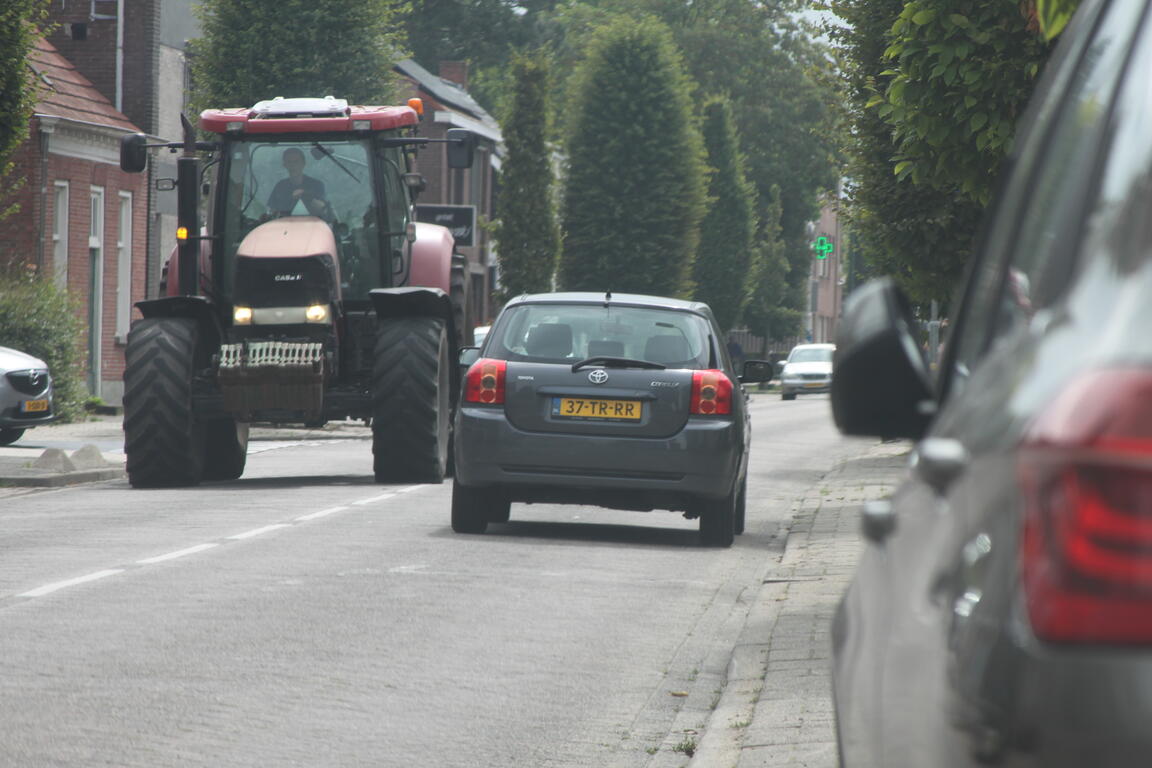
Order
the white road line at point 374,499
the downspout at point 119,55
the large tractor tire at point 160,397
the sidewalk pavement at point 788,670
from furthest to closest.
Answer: the downspout at point 119,55, the large tractor tire at point 160,397, the white road line at point 374,499, the sidewalk pavement at point 788,670

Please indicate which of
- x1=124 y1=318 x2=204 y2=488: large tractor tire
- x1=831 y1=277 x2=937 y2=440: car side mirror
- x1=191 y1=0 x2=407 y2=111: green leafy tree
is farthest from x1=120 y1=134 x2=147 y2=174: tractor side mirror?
x1=191 y1=0 x2=407 y2=111: green leafy tree

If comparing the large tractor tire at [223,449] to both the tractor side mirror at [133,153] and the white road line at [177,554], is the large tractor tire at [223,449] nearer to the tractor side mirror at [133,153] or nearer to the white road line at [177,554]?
the tractor side mirror at [133,153]

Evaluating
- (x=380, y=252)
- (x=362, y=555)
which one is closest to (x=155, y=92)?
(x=380, y=252)

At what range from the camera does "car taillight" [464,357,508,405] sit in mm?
13602

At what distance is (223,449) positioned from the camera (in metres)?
19.9

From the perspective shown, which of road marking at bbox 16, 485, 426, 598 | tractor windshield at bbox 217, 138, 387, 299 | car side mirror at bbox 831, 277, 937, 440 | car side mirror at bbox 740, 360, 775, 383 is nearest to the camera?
car side mirror at bbox 831, 277, 937, 440

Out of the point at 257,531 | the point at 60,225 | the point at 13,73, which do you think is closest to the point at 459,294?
the point at 13,73

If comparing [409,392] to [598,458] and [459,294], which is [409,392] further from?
[598,458]

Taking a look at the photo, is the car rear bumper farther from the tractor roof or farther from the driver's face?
the driver's face

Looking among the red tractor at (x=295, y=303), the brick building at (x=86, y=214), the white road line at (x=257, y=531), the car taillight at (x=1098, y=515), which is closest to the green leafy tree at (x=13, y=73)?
the red tractor at (x=295, y=303)

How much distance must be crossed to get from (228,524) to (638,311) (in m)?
3.31

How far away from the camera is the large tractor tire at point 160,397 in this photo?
17.6 metres

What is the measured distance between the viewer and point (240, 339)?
60.2 ft

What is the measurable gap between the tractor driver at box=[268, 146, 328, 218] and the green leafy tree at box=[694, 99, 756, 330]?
6613cm
